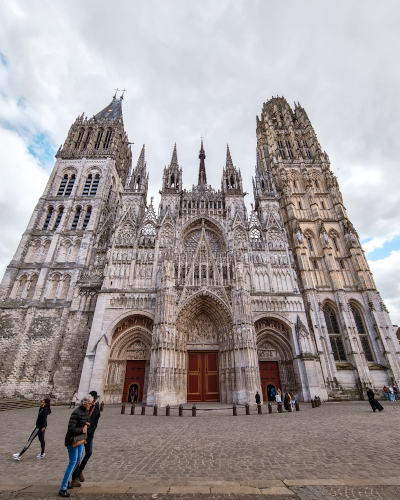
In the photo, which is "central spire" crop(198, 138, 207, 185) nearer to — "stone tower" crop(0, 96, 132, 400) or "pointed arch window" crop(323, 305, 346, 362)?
"stone tower" crop(0, 96, 132, 400)

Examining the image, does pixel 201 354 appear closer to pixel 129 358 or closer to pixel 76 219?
pixel 129 358

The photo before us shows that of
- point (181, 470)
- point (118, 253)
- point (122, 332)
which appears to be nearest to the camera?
point (181, 470)

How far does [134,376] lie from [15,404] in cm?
790

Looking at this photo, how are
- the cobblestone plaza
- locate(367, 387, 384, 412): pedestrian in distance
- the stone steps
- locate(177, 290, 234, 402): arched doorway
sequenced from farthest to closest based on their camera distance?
locate(177, 290, 234, 402): arched doorway, the stone steps, locate(367, 387, 384, 412): pedestrian in distance, the cobblestone plaza

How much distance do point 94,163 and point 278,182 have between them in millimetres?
23643

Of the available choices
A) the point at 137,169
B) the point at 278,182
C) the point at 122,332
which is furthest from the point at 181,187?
the point at 122,332

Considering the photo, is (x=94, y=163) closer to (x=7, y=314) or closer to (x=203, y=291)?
(x=7, y=314)

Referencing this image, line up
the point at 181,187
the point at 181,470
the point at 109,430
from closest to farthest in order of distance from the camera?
1. the point at 181,470
2. the point at 109,430
3. the point at 181,187

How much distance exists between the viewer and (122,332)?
19.5m

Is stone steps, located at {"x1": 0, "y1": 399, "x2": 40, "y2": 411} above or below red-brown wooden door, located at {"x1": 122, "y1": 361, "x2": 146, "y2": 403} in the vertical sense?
below

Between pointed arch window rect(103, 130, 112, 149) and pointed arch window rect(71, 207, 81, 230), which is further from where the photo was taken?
pointed arch window rect(103, 130, 112, 149)

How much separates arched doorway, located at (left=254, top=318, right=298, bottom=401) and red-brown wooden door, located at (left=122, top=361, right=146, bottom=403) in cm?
957

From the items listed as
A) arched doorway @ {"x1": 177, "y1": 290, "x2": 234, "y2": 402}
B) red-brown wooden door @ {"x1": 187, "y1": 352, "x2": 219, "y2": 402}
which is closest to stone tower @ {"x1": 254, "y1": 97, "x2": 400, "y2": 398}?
arched doorway @ {"x1": 177, "y1": 290, "x2": 234, "y2": 402}

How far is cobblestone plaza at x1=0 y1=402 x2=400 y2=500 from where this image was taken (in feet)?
12.4
